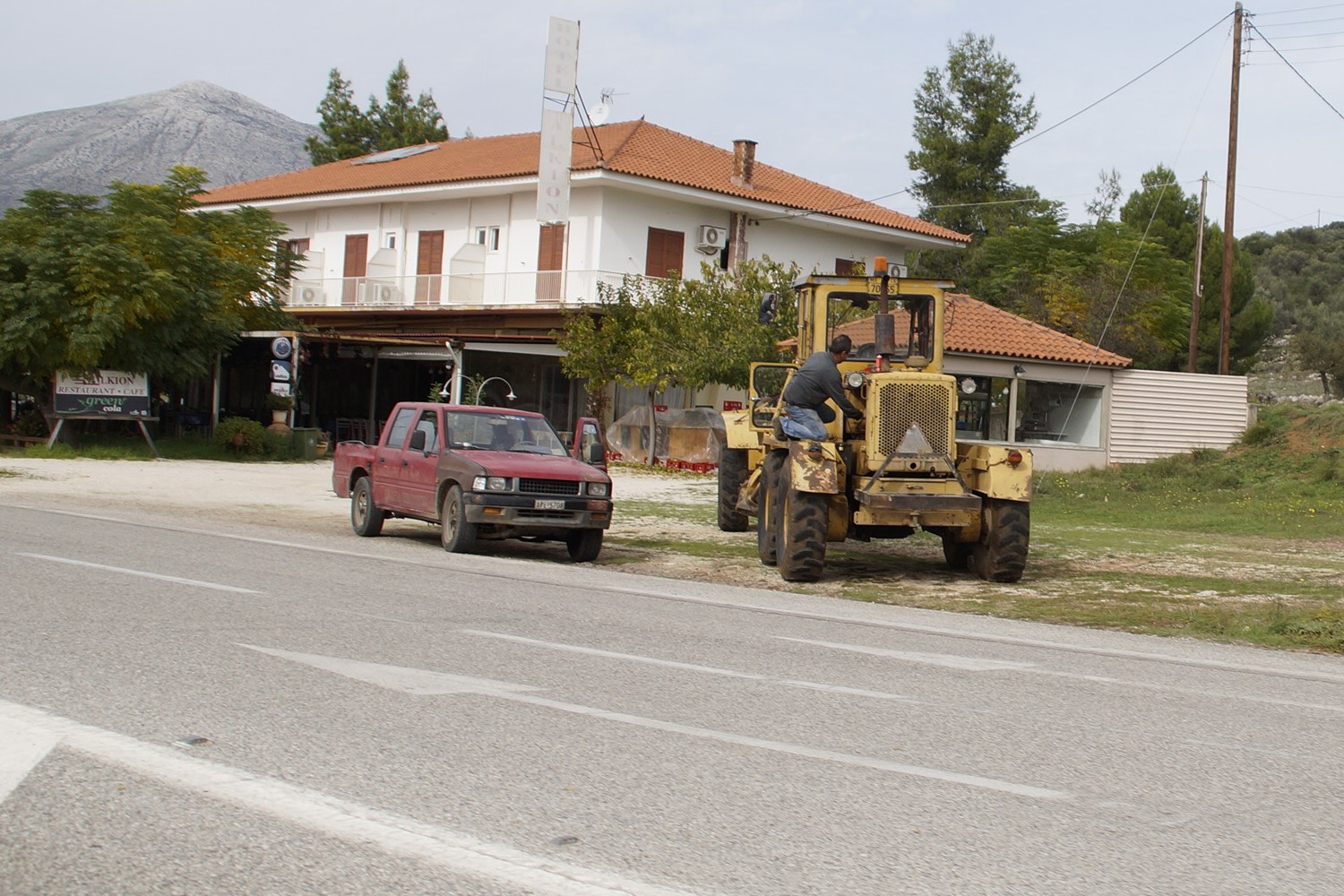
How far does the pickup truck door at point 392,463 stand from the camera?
55.0 feet

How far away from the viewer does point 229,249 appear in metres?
38.6

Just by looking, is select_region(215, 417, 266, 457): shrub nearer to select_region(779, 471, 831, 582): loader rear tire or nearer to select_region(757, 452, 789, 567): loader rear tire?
select_region(757, 452, 789, 567): loader rear tire

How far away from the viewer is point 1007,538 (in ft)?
46.7

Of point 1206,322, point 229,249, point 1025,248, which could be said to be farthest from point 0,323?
point 1206,322

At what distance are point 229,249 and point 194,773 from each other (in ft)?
116

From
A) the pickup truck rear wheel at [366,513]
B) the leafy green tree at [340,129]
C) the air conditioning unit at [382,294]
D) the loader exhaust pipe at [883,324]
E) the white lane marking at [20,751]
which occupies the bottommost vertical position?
the white lane marking at [20,751]

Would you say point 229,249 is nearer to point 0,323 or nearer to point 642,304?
point 0,323

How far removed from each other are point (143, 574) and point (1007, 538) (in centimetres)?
809

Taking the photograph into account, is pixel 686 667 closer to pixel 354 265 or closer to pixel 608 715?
pixel 608 715

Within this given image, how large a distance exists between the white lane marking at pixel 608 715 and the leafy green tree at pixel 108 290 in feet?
79.5

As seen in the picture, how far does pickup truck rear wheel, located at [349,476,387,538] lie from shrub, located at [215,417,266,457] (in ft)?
56.4

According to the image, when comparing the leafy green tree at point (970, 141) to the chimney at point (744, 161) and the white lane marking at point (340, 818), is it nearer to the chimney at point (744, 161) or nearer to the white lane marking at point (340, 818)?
the chimney at point (744, 161)

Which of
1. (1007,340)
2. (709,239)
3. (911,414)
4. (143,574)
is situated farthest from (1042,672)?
(709,239)

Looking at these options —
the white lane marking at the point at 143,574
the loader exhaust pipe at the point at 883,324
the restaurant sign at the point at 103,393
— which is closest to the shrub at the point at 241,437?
the restaurant sign at the point at 103,393
